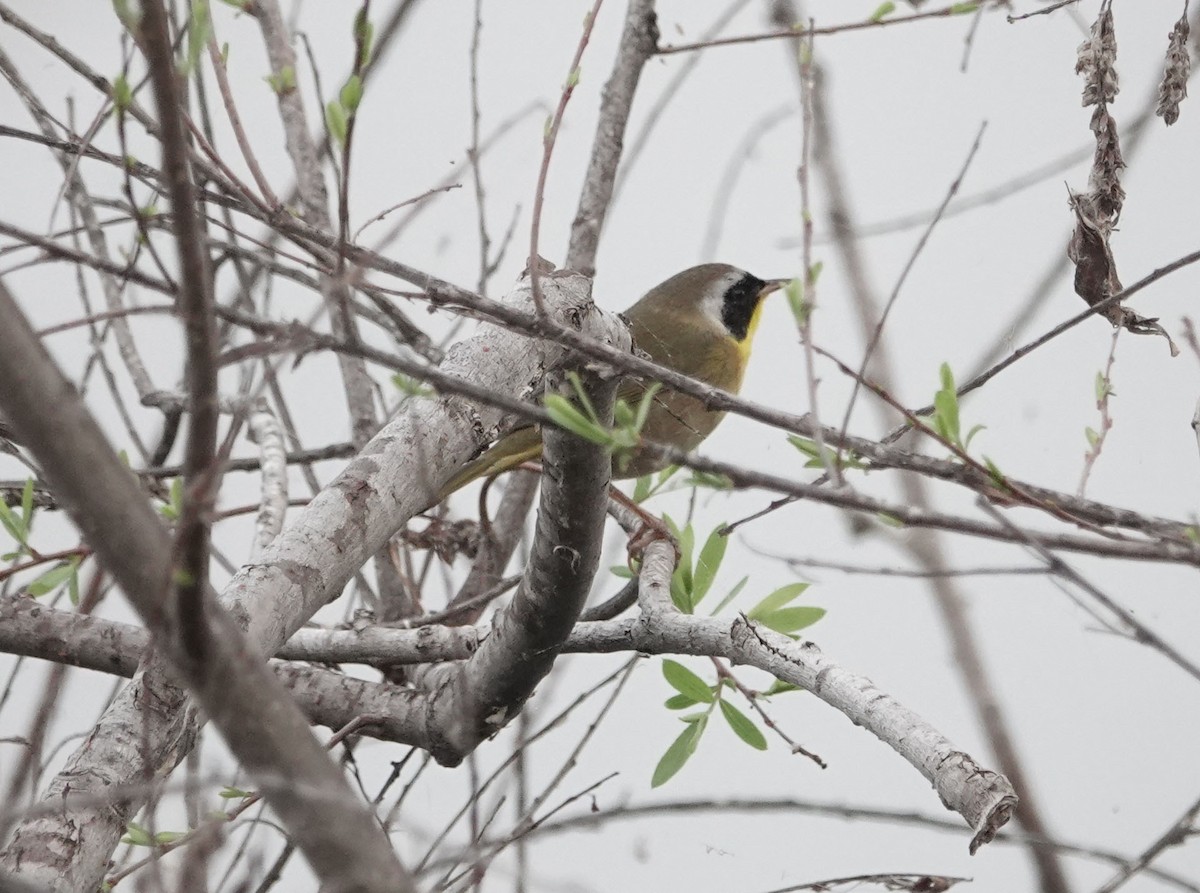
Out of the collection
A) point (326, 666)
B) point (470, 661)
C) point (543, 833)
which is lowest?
point (543, 833)

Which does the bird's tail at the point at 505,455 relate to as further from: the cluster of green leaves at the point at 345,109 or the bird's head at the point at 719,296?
the cluster of green leaves at the point at 345,109

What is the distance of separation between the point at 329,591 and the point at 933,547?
65 cm

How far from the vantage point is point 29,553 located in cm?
193

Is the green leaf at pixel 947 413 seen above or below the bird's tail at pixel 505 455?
below

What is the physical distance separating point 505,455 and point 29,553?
1.02 m

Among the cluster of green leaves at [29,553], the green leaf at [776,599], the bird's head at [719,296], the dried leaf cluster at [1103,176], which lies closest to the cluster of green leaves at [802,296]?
the dried leaf cluster at [1103,176]

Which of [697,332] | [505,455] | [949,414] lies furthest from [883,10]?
[697,332]

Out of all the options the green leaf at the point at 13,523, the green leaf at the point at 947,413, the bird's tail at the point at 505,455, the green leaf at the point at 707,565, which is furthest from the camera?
the bird's tail at the point at 505,455

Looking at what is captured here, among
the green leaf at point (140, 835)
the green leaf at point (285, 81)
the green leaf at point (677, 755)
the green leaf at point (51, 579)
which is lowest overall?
the green leaf at point (140, 835)

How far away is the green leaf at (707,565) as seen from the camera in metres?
2.05

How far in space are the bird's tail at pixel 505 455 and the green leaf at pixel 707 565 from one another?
68 cm

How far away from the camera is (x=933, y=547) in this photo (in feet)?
4.29

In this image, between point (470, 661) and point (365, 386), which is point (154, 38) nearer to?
point (470, 661)

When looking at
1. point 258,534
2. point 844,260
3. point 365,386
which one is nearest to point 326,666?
point 258,534
